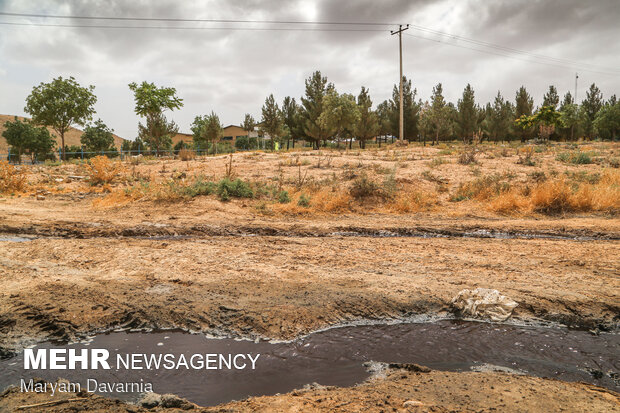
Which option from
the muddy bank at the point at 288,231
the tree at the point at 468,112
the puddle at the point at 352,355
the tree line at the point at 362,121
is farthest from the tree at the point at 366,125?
the puddle at the point at 352,355

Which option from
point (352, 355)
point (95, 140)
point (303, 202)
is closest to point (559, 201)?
point (303, 202)

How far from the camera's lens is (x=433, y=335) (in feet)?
13.7

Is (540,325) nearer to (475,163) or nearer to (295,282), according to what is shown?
(295,282)

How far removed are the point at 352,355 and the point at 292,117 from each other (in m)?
50.4

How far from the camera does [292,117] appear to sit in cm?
5225

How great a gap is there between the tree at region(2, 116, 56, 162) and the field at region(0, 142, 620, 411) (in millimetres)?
40389

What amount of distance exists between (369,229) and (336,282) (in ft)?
13.9

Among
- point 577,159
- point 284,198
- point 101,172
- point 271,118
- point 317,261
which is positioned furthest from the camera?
point 271,118

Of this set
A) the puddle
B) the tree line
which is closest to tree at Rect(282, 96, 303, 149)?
the tree line

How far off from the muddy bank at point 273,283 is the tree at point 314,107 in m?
39.4

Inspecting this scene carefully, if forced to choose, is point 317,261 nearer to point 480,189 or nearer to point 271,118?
point 480,189

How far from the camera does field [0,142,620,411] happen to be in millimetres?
3961

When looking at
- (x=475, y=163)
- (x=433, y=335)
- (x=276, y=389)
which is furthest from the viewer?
(x=475, y=163)

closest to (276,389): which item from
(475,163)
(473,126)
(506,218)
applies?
(506,218)
